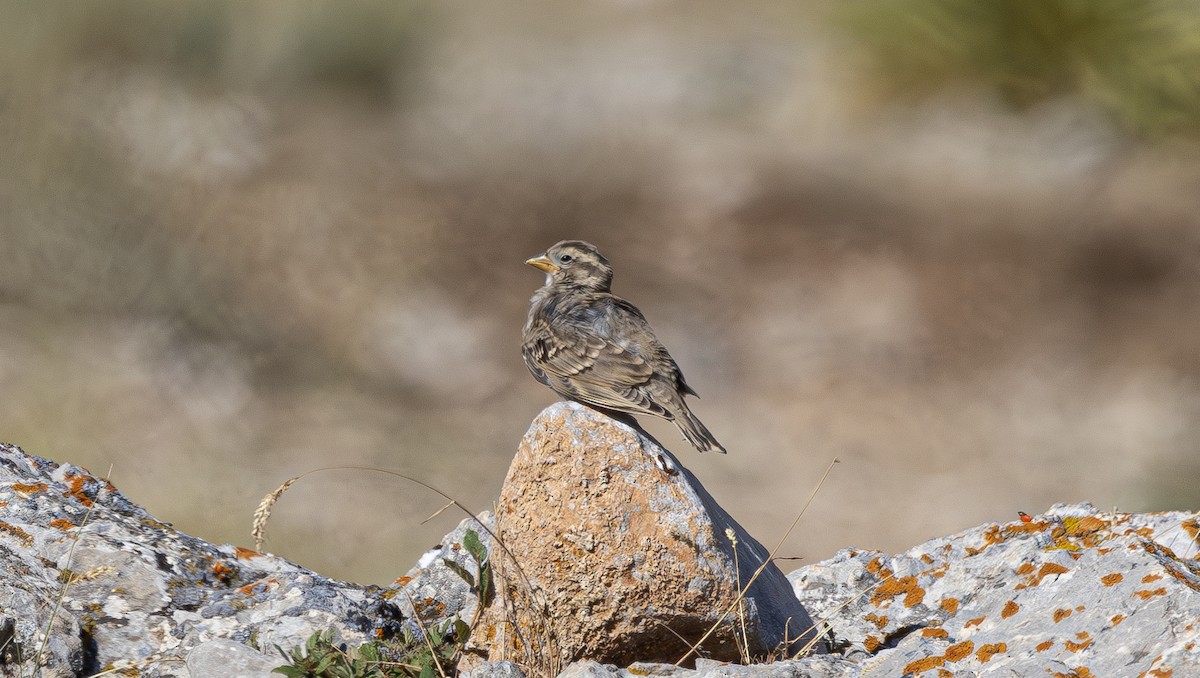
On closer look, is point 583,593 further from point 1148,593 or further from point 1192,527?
point 1192,527

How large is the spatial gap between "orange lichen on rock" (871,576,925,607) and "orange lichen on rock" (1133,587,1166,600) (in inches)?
65.7

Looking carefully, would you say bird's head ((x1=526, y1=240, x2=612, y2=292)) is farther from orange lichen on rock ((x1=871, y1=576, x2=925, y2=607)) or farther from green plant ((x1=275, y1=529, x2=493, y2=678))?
orange lichen on rock ((x1=871, y1=576, x2=925, y2=607))

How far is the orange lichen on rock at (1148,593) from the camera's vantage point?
16.4 feet

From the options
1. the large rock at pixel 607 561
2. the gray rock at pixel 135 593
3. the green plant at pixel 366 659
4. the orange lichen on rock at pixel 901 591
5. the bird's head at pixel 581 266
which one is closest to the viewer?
the green plant at pixel 366 659

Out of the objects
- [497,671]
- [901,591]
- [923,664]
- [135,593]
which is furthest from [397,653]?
[901,591]

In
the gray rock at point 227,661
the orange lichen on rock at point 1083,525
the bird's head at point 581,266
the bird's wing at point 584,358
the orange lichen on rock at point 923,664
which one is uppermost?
the bird's head at point 581,266

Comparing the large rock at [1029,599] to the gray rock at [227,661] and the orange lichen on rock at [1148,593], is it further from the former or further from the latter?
the gray rock at [227,661]

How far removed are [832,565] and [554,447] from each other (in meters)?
A: 2.56

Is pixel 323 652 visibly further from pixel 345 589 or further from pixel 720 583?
pixel 720 583

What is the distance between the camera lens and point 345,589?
656 cm

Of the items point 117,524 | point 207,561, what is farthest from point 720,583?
point 117,524

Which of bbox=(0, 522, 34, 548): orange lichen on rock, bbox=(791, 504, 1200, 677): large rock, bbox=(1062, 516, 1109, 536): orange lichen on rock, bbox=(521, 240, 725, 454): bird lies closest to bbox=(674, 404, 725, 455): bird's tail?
bbox=(521, 240, 725, 454): bird

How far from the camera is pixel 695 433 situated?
6.69 m

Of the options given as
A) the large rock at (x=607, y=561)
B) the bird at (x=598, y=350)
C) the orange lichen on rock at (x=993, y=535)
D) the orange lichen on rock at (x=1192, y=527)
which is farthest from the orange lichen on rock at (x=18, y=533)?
the orange lichen on rock at (x=1192, y=527)
